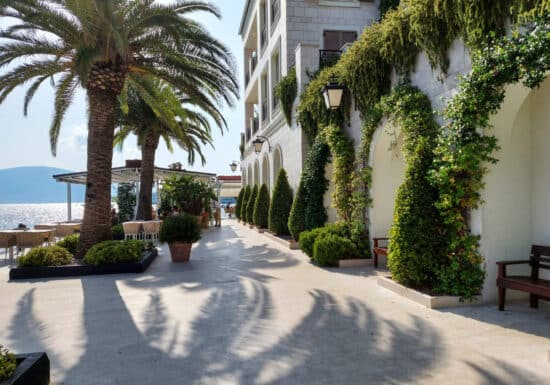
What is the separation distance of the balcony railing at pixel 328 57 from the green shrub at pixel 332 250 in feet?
20.0

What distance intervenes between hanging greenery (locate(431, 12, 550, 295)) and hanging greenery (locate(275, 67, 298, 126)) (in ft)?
26.1

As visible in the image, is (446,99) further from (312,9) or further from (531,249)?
(312,9)

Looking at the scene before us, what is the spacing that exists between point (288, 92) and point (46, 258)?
882 cm

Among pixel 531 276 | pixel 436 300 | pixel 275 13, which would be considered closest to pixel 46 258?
pixel 436 300

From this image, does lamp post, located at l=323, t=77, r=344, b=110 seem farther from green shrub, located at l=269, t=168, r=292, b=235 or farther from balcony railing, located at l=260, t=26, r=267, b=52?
balcony railing, located at l=260, t=26, r=267, b=52

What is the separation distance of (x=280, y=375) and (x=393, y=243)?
3434mm

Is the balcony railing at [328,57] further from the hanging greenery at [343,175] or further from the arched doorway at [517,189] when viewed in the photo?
the arched doorway at [517,189]

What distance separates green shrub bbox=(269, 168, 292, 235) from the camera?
1376cm

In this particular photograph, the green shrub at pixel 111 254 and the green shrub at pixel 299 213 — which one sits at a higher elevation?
the green shrub at pixel 299 213

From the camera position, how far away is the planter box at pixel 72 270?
8086 mm

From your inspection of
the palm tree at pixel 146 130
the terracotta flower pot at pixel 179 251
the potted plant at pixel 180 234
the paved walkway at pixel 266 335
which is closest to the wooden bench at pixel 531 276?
the paved walkway at pixel 266 335

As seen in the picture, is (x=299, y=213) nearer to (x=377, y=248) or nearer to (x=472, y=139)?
(x=377, y=248)

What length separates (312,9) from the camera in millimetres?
14188

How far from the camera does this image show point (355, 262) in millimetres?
8609
